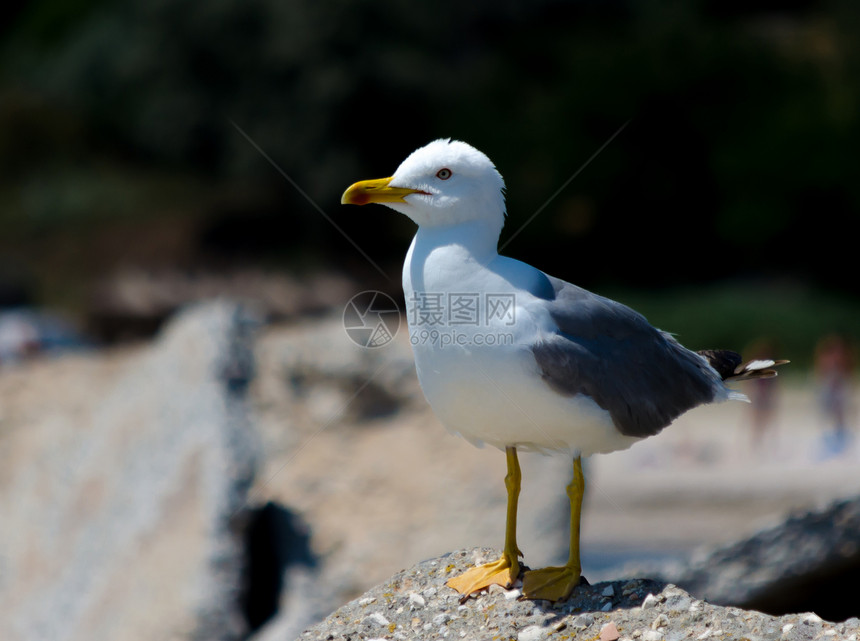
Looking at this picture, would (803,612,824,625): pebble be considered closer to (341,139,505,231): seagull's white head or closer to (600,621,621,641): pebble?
(600,621,621,641): pebble

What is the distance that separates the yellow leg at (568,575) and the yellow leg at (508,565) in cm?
10

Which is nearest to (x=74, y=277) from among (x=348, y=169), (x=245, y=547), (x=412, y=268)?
(x=348, y=169)

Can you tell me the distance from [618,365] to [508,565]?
98 cm

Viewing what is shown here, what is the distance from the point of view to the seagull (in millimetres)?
4148

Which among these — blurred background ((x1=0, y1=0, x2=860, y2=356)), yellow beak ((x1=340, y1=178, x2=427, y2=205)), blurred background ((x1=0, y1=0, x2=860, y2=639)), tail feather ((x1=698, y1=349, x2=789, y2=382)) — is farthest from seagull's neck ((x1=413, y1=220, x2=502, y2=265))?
blurred background ((x1=0, y1=0, x2=860, y2=356))

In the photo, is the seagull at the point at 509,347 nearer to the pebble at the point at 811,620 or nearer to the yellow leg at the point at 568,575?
the yellow leg at the point at 568,575

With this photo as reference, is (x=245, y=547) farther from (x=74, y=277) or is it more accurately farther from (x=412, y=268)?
(x=74, y=277)

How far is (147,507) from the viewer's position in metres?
7.40

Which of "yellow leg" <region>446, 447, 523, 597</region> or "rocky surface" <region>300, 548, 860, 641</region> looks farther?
"yellow leg" <region>446, 447, 523, 597</region>

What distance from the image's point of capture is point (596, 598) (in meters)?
4.40

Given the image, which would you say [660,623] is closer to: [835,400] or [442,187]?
[442,187]

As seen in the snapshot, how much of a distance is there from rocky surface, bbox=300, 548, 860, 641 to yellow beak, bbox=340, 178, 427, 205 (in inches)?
66.1

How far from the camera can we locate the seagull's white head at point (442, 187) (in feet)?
14.1

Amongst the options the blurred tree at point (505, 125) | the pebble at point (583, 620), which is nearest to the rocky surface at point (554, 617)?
the pebble at point (583, 620)
